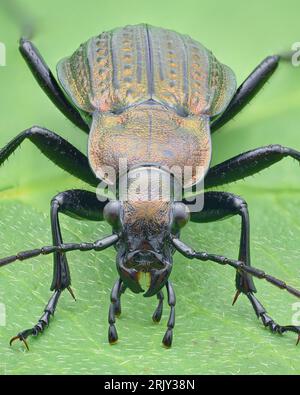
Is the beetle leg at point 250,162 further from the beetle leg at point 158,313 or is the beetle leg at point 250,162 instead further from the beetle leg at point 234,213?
the beetle leg at point 158,313

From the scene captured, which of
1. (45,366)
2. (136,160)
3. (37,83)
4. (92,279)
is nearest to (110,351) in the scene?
(45,366)

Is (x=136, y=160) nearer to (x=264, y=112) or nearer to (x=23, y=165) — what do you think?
(x=23, y=165)

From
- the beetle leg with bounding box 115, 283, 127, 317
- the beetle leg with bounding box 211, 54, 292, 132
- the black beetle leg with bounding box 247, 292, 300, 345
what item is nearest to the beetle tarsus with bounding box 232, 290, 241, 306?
the black beetle leg with bounding box 247, 292, 300, 345

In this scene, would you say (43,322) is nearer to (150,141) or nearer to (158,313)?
(158,313)

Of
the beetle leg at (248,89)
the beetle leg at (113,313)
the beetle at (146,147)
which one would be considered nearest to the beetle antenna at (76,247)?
the beetle at (146,147)

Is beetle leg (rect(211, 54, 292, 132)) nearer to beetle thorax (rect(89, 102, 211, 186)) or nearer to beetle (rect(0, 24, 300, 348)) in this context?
beetle (rect(0, 24, 300, 348))

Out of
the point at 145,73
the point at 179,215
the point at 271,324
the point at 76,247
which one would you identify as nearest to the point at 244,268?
the point at 271,324
